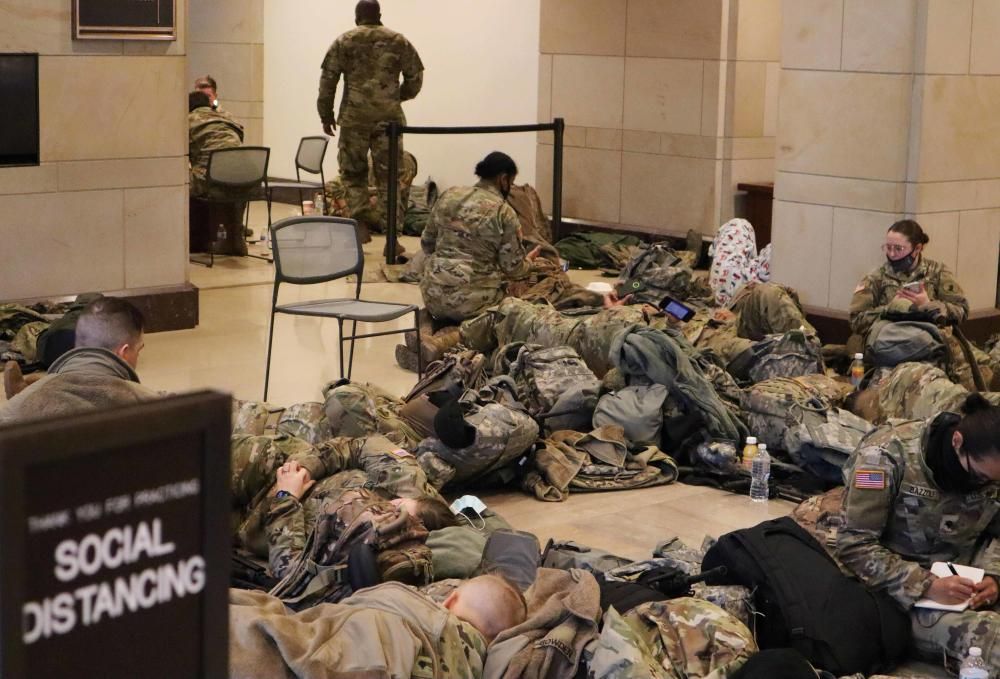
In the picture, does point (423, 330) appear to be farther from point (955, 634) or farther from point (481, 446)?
point (955, 634)

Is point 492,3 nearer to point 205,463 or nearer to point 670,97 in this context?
point 670,97

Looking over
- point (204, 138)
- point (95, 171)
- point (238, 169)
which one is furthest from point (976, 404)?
point (204, 138)

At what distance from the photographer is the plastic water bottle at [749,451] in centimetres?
621

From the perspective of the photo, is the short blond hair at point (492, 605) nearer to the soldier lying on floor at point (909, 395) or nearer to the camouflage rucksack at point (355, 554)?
the camouflage rucksack at point (355, 554)

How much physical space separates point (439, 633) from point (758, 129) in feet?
30.1

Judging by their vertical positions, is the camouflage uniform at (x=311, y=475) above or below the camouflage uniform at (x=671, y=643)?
above

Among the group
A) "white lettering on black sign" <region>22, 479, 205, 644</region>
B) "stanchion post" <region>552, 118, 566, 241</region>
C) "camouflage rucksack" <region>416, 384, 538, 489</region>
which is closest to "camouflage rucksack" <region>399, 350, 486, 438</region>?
"camouflage rucksack" <region>416, 384, 538, 489</region>

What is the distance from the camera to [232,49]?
1636 centimetres

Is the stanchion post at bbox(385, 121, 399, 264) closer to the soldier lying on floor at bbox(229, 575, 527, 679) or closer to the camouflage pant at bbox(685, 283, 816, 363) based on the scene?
the camouflage pant at bbox(685, 283, 816, 363)

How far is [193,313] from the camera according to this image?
29.4 ft

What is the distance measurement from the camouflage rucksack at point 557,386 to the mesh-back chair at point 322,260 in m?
0.76

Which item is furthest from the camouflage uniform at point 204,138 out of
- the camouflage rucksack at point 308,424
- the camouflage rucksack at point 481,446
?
the camouflage rucksack at point 481,446

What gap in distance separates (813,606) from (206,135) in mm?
8673

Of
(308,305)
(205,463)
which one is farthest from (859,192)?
(205,463)
